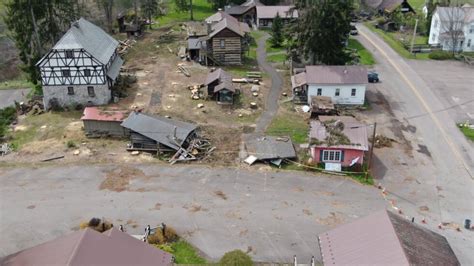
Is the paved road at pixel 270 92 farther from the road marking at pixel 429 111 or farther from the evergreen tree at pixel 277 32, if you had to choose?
the road marking at pixel 429 111

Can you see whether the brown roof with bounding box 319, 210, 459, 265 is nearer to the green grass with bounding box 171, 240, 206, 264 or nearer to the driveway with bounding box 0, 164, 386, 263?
the driveway with bounding box 0, 164, 386, 263

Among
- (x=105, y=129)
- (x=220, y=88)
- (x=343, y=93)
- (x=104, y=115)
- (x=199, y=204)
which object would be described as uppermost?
(x=220, y=88)

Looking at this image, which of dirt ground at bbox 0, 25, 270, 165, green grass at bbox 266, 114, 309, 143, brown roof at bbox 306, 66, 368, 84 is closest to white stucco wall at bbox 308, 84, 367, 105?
brown roof at bbox 306, 66, 368, 84

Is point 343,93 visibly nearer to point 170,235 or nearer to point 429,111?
point 429,111

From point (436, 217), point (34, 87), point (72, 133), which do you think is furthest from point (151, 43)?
point (436, 217)

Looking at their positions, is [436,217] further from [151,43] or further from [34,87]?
[151,43]

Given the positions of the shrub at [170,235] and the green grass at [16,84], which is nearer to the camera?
the shrub at [170,235]

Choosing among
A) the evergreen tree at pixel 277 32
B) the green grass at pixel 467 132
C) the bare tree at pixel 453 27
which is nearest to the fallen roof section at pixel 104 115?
the green grass at pixel 467 132

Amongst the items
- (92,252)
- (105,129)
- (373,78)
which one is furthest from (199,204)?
(373,78)
